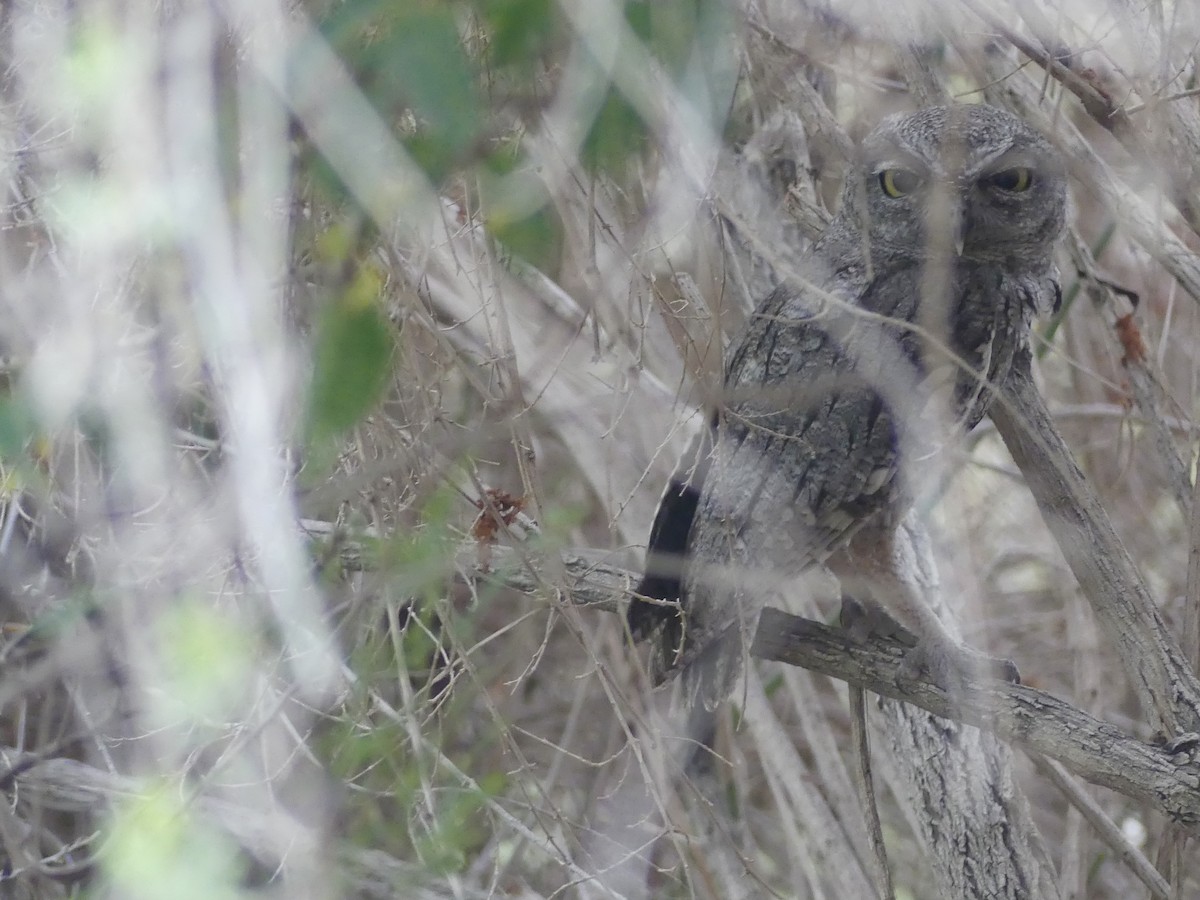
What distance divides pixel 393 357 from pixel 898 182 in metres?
1.37

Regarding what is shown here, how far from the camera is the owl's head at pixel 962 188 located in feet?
7.03

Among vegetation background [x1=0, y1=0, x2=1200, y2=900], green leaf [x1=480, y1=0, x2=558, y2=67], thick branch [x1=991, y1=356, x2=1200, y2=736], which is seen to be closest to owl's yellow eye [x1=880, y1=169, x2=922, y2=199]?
vegetation background [x1=0, y1=0, x2=1200, y2=900]

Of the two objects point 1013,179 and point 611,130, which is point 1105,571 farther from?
point 611,130

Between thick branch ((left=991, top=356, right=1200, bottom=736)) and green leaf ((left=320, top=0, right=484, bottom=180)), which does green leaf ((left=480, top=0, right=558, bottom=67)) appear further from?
thick branch ((left=991, top=356, right=1200, bottom=736))

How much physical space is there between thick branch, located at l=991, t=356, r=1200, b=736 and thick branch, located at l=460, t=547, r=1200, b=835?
21cm

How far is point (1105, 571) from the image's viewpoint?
196 centimetres

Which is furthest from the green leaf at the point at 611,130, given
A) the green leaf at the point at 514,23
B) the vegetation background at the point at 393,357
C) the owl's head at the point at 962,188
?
the owl's head at the point at 962,188

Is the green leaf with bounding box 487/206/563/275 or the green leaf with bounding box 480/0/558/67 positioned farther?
the green leaf with bounding box 487/206/563/275

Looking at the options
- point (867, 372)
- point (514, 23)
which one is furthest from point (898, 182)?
point (514, 23)

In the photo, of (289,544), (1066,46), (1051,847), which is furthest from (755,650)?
(1051,847)

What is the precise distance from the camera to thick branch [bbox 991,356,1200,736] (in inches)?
73.9

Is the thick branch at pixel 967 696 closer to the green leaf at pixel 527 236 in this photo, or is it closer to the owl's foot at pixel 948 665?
the owl's foot at pixel 948 665

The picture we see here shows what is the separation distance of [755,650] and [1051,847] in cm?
221

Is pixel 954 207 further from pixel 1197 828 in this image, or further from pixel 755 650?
pixel 1197 828
